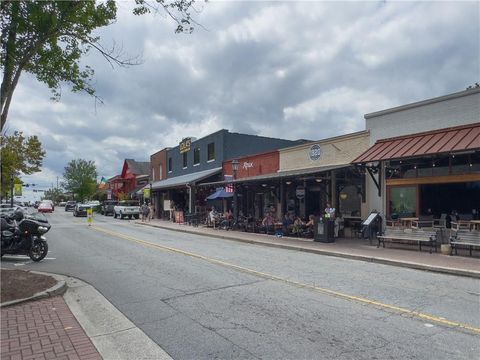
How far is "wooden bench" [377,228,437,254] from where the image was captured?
13.3 meters

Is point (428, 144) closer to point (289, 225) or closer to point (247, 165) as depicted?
point (289, 225)

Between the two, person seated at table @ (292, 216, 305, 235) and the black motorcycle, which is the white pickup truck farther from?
the black motorcycle

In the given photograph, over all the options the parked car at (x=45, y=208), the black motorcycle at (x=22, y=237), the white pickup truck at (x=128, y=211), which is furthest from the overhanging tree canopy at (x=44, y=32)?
the parked car at (x=45, y=208)

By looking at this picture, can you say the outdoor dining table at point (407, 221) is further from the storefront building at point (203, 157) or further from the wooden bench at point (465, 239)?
the storefront building at point (203, 157)

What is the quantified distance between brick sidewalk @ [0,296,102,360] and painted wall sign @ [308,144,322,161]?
52.5 feet

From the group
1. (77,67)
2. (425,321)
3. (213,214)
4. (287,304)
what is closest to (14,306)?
(287,304)

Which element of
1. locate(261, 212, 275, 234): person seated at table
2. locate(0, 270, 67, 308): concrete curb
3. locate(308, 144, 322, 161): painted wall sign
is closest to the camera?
locate(0, 270, 67, 308): concrete curb

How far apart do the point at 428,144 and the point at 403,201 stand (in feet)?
9.86

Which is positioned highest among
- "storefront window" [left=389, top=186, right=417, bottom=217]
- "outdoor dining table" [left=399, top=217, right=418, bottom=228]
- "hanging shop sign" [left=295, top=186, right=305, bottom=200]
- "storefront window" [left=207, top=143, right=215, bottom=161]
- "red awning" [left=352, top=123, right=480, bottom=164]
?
"storefront window" [left=207, top=143, right=215, bottom=161]

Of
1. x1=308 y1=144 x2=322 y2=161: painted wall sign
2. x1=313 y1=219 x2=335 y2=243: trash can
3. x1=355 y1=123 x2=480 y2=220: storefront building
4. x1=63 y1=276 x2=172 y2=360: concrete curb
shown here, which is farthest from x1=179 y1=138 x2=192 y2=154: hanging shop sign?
x1=63 y1=276 x2=172 y2=360: concrete curb

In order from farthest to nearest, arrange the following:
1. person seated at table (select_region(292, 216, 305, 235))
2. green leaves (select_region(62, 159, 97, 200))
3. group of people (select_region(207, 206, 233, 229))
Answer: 1. green leaves (select_region(62, 159, 97, 200))
2. group of people (select_region(207, 206, 233, 229))
3. person seated at table (select_region(292, 216, 305, 235))

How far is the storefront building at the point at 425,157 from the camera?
13.6 m

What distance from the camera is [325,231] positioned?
16.7 m

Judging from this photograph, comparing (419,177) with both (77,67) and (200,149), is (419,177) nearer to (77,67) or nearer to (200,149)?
(77,67)
